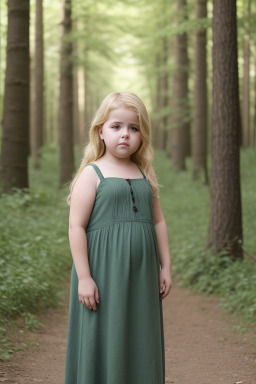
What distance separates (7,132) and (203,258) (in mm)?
4844

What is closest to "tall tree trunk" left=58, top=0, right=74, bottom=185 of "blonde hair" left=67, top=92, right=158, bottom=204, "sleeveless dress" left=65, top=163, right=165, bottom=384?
"blonde hair" left=67, top=92, right=158, bottom=204

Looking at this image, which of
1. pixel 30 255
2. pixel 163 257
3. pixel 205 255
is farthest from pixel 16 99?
pixel 163 257

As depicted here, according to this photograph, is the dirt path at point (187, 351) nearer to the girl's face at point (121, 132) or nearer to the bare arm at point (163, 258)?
the bare arm at point (163, 258)

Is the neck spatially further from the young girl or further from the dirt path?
the dirt path

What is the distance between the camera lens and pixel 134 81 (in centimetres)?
4541

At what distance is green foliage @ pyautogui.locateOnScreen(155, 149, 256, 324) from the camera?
645cm

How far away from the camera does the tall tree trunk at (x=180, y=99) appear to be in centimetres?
1900

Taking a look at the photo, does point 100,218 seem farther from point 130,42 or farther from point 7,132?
point 130,42

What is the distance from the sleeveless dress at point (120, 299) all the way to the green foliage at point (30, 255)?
1.79 meters

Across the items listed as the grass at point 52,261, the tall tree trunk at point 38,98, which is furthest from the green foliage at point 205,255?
the tall tree trunk at point 38,98

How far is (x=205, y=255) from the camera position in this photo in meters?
7.54

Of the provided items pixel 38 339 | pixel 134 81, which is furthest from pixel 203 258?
pixel 134 81

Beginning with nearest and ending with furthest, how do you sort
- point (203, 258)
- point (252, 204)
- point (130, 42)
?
point (203, 258), point (252, 204), point (130, 42)

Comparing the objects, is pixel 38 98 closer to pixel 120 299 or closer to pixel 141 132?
pixel 141 132
